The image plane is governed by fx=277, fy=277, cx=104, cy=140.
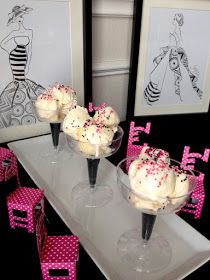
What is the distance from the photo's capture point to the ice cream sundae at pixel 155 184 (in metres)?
0.48

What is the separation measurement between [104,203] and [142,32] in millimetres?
690

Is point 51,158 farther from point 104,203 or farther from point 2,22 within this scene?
point 2,22

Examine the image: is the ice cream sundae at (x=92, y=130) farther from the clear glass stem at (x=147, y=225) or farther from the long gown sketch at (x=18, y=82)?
the long gown sketch at (x=18, y=82)

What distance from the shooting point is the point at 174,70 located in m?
1.21

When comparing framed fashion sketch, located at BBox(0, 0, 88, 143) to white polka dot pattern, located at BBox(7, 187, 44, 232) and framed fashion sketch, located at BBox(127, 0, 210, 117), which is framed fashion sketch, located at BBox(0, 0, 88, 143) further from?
white polka dot pattern, located at BBox(7, 187, 44, 232)

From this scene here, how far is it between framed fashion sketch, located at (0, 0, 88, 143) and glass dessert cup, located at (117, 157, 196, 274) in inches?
20.6

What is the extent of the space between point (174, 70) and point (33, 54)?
601mm

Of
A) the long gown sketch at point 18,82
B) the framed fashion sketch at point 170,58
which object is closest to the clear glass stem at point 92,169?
the long gown sketch at point 18,82

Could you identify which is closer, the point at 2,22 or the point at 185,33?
the point at 2,22

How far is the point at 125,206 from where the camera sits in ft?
2.51

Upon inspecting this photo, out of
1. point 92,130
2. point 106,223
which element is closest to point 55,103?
point 92,130

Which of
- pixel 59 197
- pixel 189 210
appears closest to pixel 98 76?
pixel 59 197

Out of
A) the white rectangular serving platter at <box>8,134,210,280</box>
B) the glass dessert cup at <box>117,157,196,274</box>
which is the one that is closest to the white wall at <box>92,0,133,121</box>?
the white rectangular serving platter at <box>8,134,210,280</box>

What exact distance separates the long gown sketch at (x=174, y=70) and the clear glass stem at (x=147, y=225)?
28.1 inches
